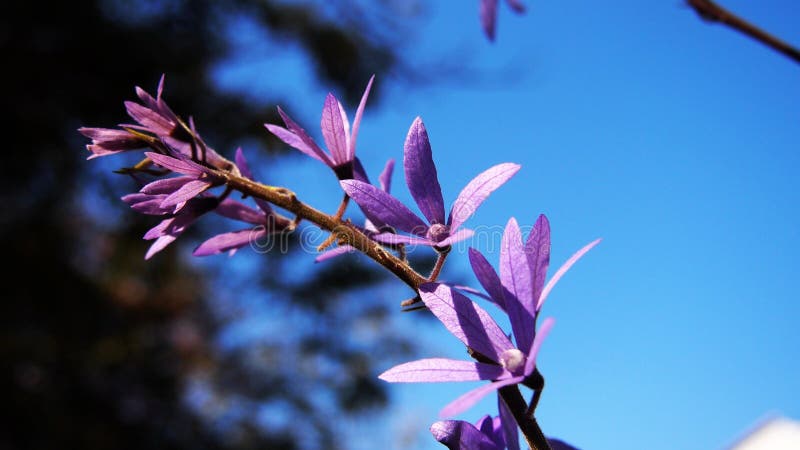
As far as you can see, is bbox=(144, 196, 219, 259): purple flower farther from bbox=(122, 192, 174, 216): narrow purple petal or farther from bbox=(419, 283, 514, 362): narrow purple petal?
bbox=(419, 283, 514, 362): narrow purple petal

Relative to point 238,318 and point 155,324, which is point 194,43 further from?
point 238,318

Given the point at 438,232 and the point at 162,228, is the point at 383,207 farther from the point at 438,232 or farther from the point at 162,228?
the point at 162,228

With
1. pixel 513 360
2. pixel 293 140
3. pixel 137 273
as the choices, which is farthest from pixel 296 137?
pixel 137 273

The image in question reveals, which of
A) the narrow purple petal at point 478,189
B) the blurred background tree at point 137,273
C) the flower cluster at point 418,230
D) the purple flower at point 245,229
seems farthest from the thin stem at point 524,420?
the blurred background tree at point 137,273

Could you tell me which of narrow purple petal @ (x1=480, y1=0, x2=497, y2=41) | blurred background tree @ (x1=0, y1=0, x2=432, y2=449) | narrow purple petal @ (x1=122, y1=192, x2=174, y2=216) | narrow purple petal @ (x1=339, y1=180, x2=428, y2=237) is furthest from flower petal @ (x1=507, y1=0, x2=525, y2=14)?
blurred background tree @ (x1=0, y1=0, x2=432, y2=449)

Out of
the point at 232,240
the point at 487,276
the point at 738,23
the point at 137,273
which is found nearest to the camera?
the point at 738,23

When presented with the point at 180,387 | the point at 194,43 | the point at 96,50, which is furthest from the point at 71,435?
the point at 194,43
